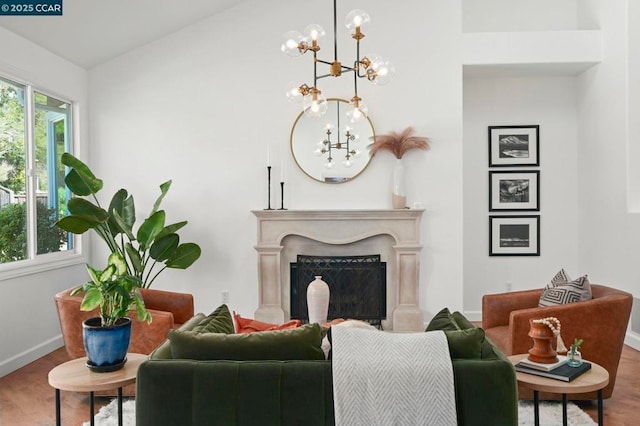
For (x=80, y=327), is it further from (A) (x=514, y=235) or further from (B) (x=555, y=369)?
(A) (x=514, y=235)

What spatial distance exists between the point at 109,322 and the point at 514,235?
15.4 feet

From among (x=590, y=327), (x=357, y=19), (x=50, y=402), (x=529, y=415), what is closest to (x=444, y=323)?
(x=529, y=415)

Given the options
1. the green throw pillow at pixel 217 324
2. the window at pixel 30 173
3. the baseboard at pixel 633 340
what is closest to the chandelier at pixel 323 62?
the green throw pillow at pixel 217 324

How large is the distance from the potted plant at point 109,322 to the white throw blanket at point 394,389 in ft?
3.44

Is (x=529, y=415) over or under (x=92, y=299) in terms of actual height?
under

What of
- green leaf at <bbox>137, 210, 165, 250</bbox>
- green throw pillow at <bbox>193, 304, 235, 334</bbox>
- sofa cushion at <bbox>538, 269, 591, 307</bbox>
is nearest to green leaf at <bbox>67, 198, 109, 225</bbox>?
green leaf at <bbox>137, 210, 165, 250</bbox>

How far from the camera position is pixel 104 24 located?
180 inches

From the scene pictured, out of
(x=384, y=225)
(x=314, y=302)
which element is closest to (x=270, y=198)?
(x=384, y=225)

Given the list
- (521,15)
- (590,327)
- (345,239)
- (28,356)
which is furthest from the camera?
(521,15)

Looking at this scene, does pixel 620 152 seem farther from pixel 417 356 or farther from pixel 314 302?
pixel 417 356

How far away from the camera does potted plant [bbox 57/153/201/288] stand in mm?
4139

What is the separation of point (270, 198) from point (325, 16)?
1974mm

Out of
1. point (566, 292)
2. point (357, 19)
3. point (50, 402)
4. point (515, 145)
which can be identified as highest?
point (357, 19)

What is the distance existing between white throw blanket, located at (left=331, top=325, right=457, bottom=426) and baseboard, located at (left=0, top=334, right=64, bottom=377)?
326cm
